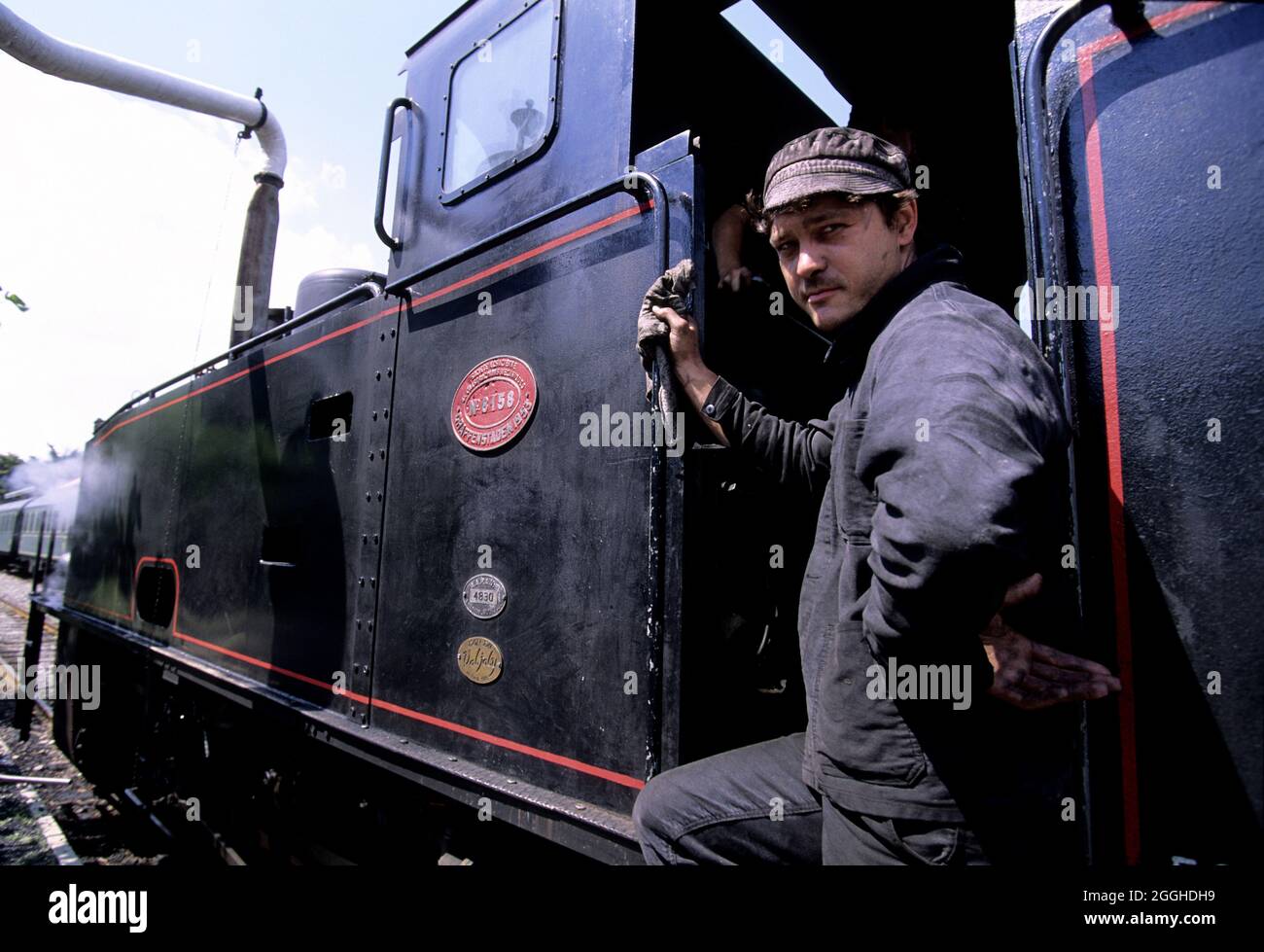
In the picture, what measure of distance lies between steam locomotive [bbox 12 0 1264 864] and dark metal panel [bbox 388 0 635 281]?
13 millimetres

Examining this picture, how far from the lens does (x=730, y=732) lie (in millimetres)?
1807

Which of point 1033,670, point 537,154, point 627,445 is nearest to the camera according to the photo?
point 1033,670

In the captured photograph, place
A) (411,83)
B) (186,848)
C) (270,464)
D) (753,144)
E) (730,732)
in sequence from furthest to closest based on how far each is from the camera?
(186,848), (270,464), (411,83), (753,144), (730,732)

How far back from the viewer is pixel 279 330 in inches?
134

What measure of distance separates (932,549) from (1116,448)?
19.4 inches

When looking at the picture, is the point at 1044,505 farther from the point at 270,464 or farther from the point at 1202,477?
the point at 270,464

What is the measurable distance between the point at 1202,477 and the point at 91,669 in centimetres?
674

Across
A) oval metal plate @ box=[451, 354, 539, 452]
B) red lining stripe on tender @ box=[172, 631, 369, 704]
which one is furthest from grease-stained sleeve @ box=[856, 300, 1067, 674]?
red lining stripe on tender @ box=[172, 631, 369, 704]

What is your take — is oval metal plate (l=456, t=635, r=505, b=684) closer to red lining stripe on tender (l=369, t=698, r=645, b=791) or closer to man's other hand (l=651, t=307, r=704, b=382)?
red lining stripe on tender (l=369, t=698, r=645, b=791)

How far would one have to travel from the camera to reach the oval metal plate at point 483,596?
203cm

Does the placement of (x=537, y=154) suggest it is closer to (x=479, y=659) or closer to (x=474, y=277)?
(x=474, y=277)

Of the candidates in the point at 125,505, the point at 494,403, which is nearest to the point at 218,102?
the point at 125,505

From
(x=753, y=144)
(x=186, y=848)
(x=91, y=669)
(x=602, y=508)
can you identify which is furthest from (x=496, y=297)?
(x=91, y=669)

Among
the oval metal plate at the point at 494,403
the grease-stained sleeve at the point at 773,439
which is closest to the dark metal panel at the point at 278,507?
the oval metal plate at the point at 494,403
